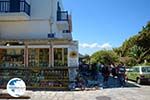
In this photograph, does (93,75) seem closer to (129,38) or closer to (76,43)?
(76,43)

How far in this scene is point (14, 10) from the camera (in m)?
24.2

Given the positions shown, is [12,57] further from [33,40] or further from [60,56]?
[60,56]

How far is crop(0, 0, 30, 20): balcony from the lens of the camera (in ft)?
78.7

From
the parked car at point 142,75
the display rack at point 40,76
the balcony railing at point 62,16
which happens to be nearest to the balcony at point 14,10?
the display rack at point 40,76

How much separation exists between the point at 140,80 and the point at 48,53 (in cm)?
711

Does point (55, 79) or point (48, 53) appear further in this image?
point (48, 53)

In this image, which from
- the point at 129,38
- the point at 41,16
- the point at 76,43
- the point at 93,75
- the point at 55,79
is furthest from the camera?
the point at 129,38

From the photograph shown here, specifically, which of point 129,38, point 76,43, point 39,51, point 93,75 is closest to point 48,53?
point 39,51

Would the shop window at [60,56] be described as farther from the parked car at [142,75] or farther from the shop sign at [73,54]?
the parked car at [142,75]

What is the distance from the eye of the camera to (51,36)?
25.3 meters

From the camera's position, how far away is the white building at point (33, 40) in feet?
76.8

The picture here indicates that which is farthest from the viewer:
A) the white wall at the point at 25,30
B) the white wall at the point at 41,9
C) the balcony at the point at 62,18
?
the balcony at the point at 62,18

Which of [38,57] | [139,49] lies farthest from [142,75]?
[139,49]

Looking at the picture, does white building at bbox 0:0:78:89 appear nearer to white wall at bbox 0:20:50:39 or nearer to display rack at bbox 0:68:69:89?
white wall at bbox 0:20:50:39
